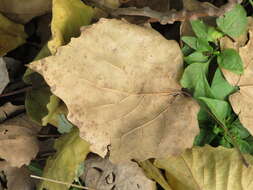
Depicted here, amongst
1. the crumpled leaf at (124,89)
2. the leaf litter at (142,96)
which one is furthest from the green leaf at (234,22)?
the crumpled leaf at (124,89)

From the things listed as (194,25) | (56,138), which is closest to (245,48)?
(194,25)

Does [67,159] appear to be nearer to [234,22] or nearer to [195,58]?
[195,58]

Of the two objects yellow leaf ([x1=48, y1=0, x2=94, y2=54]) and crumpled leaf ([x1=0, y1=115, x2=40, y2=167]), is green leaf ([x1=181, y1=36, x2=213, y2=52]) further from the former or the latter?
crumpled leaf ([x1=0, y1=115, x2=40, y2=167])

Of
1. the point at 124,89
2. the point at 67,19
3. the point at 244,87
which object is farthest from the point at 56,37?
the point at 244,87

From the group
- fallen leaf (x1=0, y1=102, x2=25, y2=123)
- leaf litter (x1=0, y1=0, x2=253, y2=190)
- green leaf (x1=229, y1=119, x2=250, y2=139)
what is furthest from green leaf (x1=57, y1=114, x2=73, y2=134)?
green leaf (x1=229, y1=119, x2=250, y2=139)

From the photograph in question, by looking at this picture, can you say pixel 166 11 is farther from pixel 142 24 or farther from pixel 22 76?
pixel 22 76
